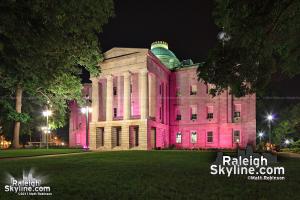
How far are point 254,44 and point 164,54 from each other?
52.4m

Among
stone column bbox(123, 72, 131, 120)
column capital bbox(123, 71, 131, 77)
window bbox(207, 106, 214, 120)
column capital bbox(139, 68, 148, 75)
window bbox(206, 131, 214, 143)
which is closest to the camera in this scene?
column capital bbox(139, 68, 148, 75)

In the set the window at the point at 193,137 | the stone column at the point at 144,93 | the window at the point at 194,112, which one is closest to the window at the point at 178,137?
the window at the point at 193,137

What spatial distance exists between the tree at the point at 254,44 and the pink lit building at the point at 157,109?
29067 mm

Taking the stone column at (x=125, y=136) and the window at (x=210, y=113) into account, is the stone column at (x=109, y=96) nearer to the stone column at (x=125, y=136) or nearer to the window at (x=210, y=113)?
the stone column at (x=125, y=136)

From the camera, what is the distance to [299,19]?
35.4 ft

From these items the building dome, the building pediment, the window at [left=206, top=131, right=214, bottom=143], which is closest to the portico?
the building pediment

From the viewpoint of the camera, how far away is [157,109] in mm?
49500

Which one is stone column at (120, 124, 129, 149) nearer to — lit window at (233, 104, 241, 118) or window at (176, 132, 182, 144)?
window at (176, 132, 182, 144)

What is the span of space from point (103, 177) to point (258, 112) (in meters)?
62.7

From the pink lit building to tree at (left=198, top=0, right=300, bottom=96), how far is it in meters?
29.1

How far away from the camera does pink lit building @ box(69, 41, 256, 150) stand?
46.2m

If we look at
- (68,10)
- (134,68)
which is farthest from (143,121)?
(68,10)

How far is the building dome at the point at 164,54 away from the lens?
6275cm

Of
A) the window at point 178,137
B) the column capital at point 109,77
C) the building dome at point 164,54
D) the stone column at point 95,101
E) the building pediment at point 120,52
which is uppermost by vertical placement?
the building dome at point 164,54
